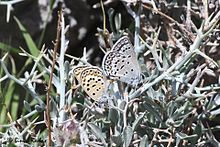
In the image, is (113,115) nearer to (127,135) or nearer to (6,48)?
(127,135)

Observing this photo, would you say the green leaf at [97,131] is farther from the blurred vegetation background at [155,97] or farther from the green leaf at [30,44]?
the green leaf at [30,44]

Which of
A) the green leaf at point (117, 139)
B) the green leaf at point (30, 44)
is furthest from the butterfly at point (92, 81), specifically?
the green leaf at point (30, 44)

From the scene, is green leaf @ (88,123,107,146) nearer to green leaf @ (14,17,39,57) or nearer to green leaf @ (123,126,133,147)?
green leaf @ (123,126,133,147)

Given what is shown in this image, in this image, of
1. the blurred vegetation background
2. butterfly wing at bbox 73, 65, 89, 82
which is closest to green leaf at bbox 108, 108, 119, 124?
the blurred vegetation background

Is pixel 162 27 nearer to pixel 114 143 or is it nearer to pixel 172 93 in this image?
pixel 172 93

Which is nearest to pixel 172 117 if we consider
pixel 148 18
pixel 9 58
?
pixel 148 18

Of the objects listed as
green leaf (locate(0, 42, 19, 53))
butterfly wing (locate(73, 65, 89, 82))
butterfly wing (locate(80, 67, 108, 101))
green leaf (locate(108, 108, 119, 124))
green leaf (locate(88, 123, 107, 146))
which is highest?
green leaf (locate(0, 42, 19, 53))
